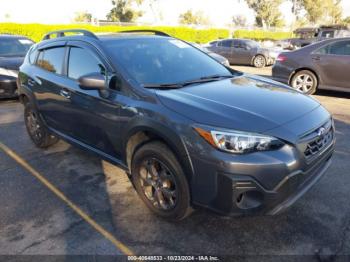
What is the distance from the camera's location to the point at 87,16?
274ft

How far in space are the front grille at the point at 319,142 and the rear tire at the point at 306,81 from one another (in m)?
5.37

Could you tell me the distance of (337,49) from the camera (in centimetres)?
766

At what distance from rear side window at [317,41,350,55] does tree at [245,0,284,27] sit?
202 ft

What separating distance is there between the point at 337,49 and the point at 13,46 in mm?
8553

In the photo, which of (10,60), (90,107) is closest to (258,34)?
(10,60)

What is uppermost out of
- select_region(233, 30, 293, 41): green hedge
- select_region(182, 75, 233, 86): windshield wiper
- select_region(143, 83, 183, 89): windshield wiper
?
select_region(233, 30, 293, 41): green hedge

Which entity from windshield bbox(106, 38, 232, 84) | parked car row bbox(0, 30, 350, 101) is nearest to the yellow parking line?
windshield bbox(106, 38, 232, 84)

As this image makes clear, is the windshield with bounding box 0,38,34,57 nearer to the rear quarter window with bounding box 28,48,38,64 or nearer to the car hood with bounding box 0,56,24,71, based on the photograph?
the car hood with bounding box 0,56,24,71

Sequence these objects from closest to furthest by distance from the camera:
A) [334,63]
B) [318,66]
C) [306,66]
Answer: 1. [334,63]
2. [318,66]
3. [306,66]

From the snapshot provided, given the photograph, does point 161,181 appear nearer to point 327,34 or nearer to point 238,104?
point 238,104

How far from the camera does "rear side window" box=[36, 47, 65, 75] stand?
4.09 meters

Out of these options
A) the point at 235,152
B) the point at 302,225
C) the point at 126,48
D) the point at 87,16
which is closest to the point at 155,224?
the point at 235,152

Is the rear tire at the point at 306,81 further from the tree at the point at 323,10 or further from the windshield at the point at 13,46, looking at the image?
the tree at the point at 323,10

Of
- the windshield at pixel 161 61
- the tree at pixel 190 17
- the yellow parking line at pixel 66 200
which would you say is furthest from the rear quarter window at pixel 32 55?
the tree at pixel 190 17
